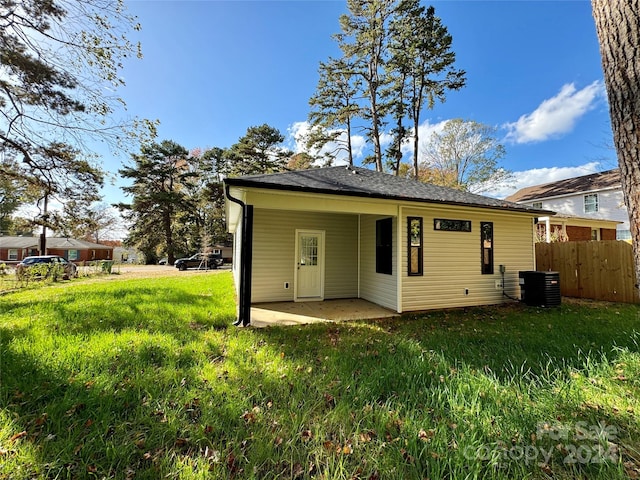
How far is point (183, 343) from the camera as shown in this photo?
13.2ft

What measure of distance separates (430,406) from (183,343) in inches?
136

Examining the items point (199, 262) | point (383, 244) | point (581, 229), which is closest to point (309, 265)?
point (383, 244)

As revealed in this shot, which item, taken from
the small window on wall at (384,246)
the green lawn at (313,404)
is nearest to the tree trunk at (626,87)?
the green lawn at (313,404)

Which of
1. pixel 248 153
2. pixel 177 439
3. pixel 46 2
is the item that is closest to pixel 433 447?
pixel 177 439

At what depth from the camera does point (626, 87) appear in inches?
68.6

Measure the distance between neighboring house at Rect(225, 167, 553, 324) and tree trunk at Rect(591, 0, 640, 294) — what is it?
4080 mm

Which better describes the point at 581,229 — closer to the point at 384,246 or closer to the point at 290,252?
the point at 384,246

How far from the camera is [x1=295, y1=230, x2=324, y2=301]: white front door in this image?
7875mm

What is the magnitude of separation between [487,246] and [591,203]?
16447 mm

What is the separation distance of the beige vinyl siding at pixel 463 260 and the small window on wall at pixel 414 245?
0.12 m

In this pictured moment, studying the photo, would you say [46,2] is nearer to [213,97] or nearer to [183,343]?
[213,97]

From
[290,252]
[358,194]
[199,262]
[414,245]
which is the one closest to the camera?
[358,194]

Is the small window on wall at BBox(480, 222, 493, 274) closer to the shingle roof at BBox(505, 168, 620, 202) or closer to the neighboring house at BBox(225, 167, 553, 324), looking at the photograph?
the neighboring house at BBox(225, 167, 553, 324)

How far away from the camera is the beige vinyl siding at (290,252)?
294 inches
